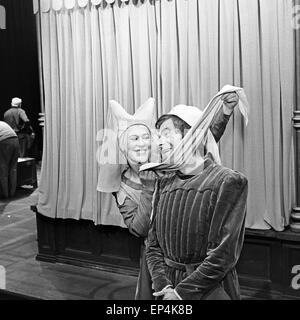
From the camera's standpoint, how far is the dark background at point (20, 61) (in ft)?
31.7

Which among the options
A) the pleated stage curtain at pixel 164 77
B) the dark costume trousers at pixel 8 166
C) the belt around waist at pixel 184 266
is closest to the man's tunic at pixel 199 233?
the belt around waist at pixel 184 266

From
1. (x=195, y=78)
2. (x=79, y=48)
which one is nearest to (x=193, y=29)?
(x=195, y=78)

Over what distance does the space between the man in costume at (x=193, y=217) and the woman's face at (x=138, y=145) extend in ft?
0.64

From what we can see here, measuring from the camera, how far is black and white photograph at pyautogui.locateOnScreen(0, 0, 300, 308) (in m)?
1.51

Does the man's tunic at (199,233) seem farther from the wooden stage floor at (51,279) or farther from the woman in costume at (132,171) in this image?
the wooden stage floor at (51,279)

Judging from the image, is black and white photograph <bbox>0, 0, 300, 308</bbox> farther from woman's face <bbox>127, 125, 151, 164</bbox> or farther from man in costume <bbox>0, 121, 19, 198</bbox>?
man in costume <bbox>0, 121, 19, 198</bbox>

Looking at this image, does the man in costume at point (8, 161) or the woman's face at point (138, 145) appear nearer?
the woman's face at point (138, 145)

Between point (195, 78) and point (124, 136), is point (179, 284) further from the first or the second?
point (195, 78)

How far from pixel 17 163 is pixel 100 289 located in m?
3.92

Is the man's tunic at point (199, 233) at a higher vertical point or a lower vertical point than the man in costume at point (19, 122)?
Answer: lower

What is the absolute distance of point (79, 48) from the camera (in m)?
3.48

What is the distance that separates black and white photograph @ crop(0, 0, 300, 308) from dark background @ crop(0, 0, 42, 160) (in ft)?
20.5

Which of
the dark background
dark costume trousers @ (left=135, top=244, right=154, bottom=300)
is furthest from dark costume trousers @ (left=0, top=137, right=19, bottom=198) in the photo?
dark costume trousers @ (left=135, top=244, right=154, bottom=300)

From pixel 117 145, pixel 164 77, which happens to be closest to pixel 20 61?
pixel 164 77
